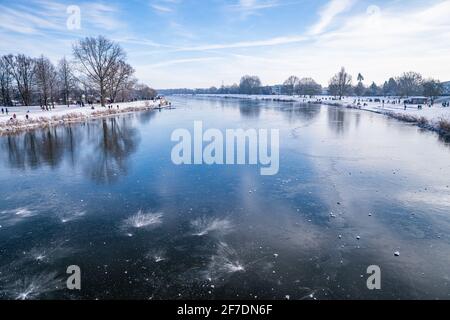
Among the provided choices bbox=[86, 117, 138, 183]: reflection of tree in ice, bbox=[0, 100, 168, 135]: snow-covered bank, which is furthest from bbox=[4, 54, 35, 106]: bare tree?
bbox=[86, 117, 138, 183]: reflection of tree in ice

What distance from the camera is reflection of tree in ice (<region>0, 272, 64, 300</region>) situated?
20.2ft

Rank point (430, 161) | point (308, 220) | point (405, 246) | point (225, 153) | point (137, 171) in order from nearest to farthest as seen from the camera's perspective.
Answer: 1. point (405, 246)
2. point (308, 220)
3. point (137, 171)
4. point (430, 161)
5. point (225, 153)

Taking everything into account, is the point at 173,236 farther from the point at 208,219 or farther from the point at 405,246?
the point at 405,246

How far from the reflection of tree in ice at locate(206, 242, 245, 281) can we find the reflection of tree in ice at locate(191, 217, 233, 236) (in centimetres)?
91

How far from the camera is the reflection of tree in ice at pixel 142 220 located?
9041 mm

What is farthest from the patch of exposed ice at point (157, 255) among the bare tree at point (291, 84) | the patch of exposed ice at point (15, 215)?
the bare tree at point (291, 84)

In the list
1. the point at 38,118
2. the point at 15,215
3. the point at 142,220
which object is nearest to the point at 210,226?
the point at 142,220

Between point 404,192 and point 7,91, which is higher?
point 7,91

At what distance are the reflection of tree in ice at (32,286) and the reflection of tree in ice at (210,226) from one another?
3.55 m

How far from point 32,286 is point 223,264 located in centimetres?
414

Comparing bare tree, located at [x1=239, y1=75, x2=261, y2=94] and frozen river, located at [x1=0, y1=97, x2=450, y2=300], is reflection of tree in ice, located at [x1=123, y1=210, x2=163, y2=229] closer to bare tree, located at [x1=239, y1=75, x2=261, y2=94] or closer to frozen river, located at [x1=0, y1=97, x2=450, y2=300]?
frozen river, located at [x1=0, y1=97, x2=450, y2=300]

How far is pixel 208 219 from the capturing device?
372 inches
